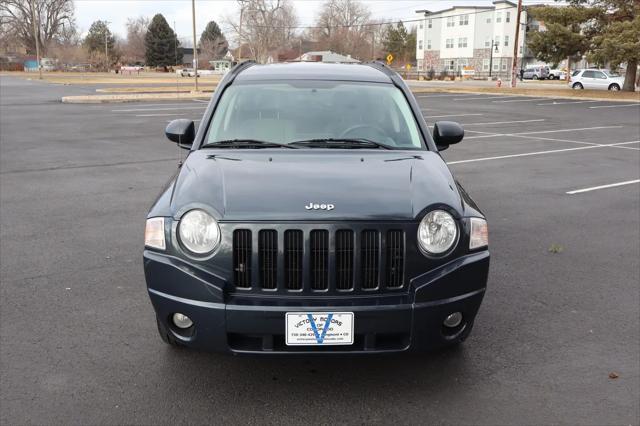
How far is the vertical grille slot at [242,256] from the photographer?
3.00 metres

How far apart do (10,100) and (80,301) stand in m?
28.2

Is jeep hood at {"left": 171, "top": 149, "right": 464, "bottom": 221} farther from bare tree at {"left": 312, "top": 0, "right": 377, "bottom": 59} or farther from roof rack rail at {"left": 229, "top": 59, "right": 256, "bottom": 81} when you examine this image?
bare tree at {"left": 312, "top": 0, "right": 377, "bottom": 59}

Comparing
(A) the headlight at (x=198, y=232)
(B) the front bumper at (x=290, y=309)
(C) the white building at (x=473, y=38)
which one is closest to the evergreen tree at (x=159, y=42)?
(C) the white building at (x=473, y=38)

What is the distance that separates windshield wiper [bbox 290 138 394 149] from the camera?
159 inches

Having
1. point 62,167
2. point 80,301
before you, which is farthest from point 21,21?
point 80,301

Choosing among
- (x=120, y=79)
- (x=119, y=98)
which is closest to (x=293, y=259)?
(x=119, y=98)

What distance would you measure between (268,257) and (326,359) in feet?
2.22

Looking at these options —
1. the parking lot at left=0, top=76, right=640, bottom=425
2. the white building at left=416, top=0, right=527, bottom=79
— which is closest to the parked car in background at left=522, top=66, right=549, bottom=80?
the white building at left=416, top=0, right=527, bottom=79

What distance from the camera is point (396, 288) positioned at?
119 inches

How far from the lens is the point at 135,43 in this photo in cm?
11994

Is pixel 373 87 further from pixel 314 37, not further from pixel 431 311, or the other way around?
pixel 314 37

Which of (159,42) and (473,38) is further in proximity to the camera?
(159,42)

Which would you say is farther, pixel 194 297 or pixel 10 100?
pixel 10 100

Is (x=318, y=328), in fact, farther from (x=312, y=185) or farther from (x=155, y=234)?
(x=155, y=234)
